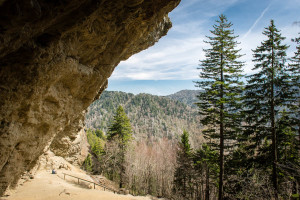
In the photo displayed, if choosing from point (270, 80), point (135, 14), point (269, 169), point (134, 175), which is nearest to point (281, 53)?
point (270, 80)

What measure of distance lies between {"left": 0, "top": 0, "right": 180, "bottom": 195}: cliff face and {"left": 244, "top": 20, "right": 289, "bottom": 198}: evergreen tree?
8.87 metres

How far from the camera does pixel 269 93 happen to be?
1235 centimetres

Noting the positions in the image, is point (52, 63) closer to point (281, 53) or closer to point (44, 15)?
point (44, 15)

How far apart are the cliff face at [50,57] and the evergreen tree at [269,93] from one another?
8.87m

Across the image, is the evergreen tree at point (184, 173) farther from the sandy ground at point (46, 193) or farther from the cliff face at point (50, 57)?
the cliff face at point (50, 57)

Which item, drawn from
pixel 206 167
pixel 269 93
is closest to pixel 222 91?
pixel 269 93

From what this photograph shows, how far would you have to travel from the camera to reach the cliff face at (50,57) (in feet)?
13.0

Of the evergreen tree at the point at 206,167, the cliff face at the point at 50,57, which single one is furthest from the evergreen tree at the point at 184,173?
the cliff face at the point at 50,57

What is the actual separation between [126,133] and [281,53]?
21951 millimetres

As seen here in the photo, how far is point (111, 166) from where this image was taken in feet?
96.3

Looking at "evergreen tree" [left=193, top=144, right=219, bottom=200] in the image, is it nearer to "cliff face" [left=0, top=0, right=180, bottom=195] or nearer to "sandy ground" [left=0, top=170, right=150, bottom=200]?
"sandy ground" [left=0, top=170, right=150, bottom=200]

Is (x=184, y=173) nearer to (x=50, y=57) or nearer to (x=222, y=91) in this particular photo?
(x=222, y=91)

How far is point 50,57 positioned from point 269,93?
13.6m

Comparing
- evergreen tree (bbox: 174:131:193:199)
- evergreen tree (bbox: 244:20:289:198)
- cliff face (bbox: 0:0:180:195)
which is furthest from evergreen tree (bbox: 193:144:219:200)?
cliff face (bbox: 0:0:180:195)
